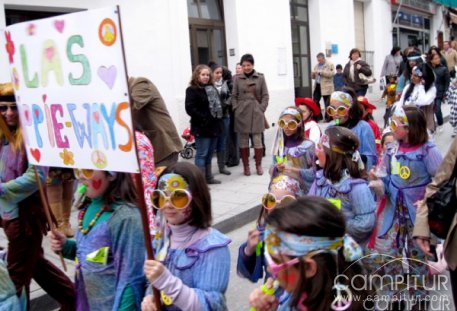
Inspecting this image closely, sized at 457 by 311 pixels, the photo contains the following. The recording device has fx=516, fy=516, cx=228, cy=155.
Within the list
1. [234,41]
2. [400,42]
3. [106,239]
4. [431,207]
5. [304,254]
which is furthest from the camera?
[400,42]

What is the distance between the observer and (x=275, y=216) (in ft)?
6.26

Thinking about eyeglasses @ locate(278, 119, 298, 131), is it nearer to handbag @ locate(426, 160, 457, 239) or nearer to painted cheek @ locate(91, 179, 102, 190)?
handbag @ locate(426, 160, 457, 239)

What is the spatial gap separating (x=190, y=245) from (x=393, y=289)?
2.77 ft

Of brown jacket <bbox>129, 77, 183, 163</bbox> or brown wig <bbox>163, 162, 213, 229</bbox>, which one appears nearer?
brown wig <bbox>163, 162, 213, 229</bbox>

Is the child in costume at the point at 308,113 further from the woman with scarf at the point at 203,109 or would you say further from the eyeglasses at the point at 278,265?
the eyeglasses at the point at 278,265

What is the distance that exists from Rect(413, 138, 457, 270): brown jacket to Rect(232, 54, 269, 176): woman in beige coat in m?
5.56

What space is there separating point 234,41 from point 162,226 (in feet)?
32.2

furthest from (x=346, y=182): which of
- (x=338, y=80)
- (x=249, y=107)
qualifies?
(x=338, y=80)

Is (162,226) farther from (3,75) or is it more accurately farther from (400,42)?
(400,42)

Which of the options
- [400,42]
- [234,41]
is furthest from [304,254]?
[400,42]

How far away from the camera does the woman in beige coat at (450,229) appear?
2379 millimetres

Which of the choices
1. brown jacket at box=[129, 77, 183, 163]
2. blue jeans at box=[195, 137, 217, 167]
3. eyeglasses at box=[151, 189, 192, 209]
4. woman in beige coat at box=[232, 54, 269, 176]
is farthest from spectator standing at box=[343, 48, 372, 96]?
eyeglasses at box=[151, 189, 192, 209]

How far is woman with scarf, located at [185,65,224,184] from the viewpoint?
24.4 ft

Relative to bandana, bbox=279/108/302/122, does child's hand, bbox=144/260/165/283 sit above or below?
below
